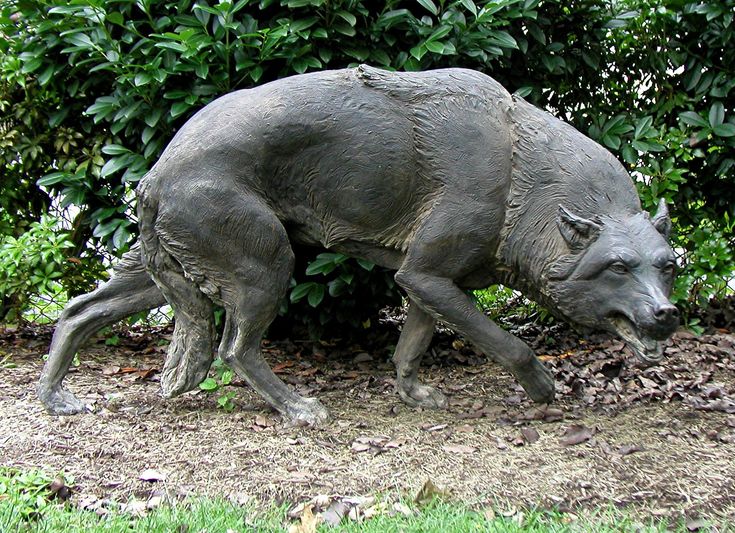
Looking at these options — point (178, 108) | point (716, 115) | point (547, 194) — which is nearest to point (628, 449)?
point (547, 194)

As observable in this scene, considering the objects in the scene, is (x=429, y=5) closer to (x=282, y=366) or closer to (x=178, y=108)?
(x=178, y=108)

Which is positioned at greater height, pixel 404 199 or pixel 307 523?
Answer: pixel 404 199

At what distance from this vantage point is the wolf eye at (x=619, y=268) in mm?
3670

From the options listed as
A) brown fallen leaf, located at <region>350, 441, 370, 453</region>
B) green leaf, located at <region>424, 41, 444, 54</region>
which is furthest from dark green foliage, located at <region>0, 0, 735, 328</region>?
brown fallen leaf, located at <region>350, 441, 370, 453</region>

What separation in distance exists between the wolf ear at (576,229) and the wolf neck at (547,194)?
0.07 meters

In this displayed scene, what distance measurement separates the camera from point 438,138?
3.97 meters

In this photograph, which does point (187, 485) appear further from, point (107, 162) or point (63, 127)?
point (63, 127)

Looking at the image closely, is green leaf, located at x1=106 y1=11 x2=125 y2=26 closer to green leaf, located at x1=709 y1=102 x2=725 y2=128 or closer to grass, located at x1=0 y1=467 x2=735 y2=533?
grass, located at x1=0 y1=467 x2=735 y2=533

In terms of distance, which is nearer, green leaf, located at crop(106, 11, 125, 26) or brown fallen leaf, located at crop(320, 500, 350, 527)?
brown fallen leaf, located at crop(320, 500, 350, 527)

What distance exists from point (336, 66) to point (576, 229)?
2309 millimetres

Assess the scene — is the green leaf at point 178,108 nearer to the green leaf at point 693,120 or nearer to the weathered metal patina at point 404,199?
the weathered metal patina at point 404,199

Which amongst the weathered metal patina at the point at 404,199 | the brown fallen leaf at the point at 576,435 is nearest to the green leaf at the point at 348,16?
the weathered metal patina at the point at 404,199

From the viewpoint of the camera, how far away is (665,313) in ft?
11.6

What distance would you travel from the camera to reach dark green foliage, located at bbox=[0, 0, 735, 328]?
4.98 meters
